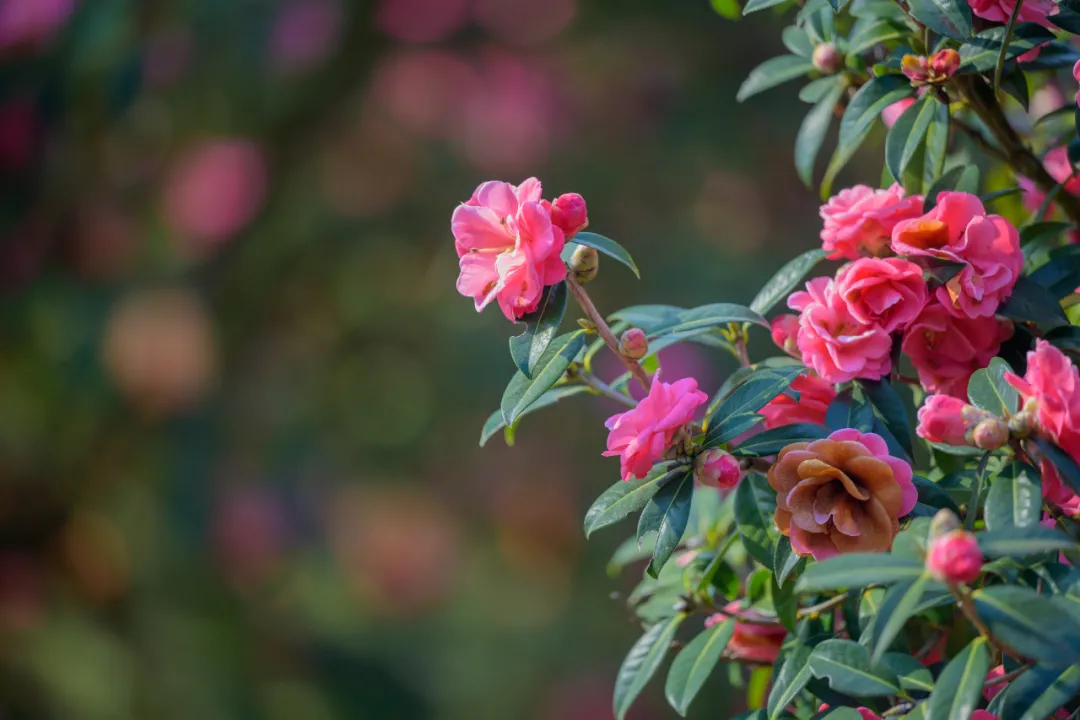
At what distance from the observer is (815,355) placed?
58 cm

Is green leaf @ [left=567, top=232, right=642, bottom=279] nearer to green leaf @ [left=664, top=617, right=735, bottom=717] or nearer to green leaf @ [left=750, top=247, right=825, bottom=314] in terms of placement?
green leaf @ [left=750, top=247, right=825, bottom=314]

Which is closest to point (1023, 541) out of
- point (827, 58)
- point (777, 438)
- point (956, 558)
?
point (956, 558)

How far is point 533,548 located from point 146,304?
94cm

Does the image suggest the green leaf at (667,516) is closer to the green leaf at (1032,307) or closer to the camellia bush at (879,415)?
the camellia bush at (879,415)

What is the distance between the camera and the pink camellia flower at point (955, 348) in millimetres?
595

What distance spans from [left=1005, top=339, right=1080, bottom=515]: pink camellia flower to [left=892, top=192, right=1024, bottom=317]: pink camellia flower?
3.0 inches

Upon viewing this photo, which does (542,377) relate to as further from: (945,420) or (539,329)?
(945,420)

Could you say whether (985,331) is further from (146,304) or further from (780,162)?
(146,304)

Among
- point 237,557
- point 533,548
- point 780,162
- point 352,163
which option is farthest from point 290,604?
point 780,162

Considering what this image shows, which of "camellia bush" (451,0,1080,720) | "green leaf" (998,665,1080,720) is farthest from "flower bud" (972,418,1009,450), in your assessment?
"green leaf" (998,665,1080,720)

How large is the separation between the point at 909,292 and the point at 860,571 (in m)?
0.20

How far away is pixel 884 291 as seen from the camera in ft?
1.86

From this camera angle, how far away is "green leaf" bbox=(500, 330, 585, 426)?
1.76ft

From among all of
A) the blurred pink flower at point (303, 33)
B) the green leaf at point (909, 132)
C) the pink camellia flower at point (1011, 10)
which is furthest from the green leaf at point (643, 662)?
the blurred pink flower at point (303, 33)
